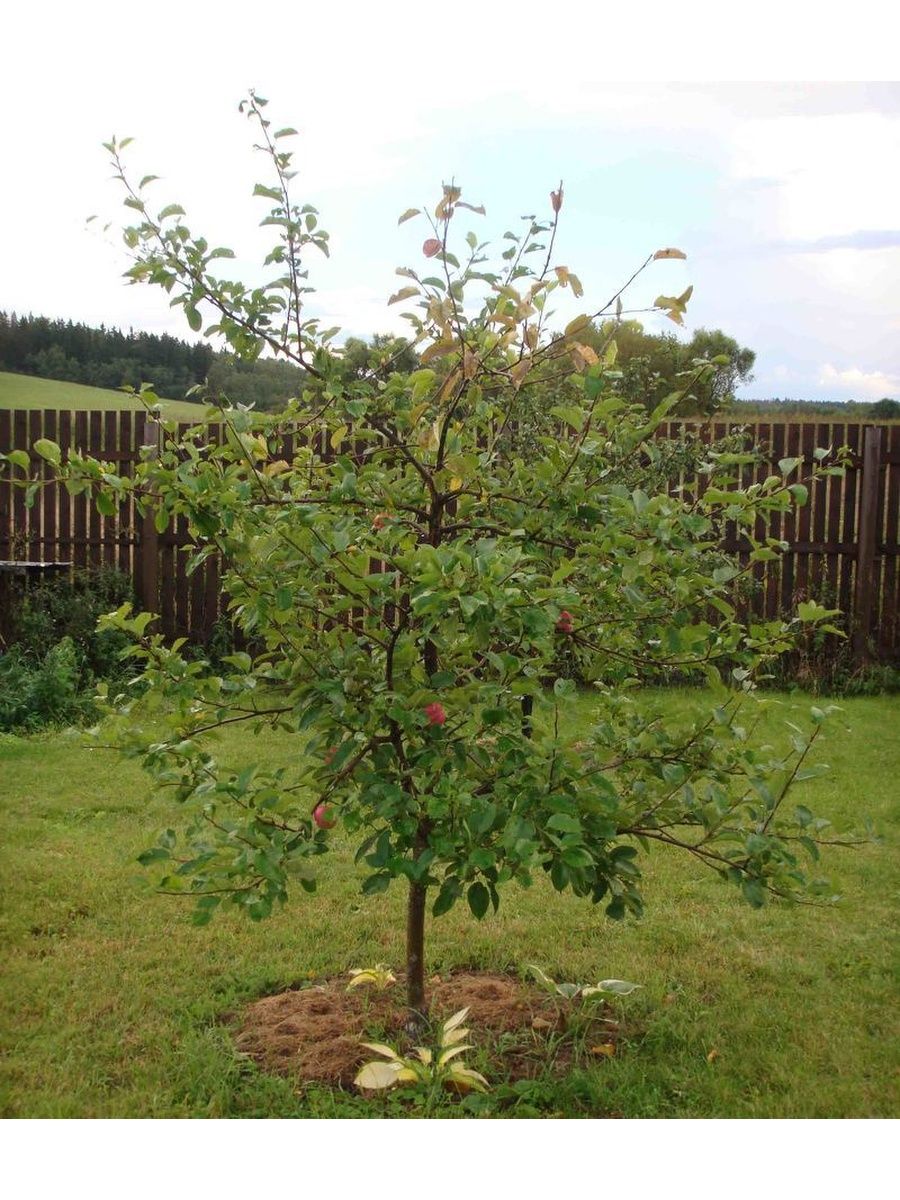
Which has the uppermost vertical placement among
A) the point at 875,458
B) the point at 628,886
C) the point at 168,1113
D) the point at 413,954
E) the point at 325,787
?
the point at 875,458

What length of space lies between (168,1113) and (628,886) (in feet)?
3.00

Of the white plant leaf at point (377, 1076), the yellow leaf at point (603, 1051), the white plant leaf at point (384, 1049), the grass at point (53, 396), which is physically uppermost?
the grass at point (53, 396)

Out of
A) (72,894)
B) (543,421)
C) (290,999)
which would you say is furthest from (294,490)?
(543,421)

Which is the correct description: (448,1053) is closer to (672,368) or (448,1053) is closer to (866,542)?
(866,542)

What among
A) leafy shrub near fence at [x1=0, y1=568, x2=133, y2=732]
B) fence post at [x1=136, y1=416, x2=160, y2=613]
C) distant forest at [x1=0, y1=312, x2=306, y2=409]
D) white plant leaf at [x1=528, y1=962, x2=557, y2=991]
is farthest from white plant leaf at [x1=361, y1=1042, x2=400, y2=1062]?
fence post at [x1=136, y1=416, x2=160, y2=613]

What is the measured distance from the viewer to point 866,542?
6.23 meters

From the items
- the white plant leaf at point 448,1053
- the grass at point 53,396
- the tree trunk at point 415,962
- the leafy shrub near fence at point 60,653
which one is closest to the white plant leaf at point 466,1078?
the white plant leaf at point 448,1053

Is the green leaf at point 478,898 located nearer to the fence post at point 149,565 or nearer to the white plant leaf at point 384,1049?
the white plant leaf at point 384,1049

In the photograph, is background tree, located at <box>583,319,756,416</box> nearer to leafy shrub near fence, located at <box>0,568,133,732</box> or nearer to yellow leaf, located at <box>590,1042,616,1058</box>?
leafy shrub near fence, located at <box>0,568,133,732</box>

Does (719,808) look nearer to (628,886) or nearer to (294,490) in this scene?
(628,886)

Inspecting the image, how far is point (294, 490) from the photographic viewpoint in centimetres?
194

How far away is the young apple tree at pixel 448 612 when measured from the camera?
5.24 ft

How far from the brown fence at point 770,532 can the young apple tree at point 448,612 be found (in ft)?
14.3

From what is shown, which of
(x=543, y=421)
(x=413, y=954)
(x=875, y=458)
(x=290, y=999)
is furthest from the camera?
(x=875, y=458)
